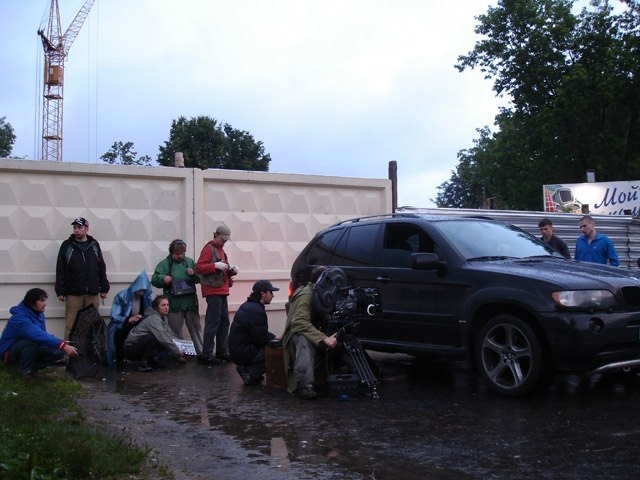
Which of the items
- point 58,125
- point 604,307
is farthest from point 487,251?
point 58,125

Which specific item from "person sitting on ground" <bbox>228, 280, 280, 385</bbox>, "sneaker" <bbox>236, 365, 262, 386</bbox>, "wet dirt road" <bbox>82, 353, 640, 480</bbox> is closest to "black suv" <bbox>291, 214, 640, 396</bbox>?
"wet dirt road" <bbox>82, 353, 640, 480</bbox>

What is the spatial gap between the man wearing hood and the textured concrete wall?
1.21 ft

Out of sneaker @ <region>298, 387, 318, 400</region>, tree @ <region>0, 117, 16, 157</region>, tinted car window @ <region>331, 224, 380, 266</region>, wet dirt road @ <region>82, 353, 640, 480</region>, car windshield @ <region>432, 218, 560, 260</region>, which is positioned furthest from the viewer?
tree @ <region>0, 117, 16, 157</region>

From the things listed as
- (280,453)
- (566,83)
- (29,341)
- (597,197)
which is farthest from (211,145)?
(280,453)

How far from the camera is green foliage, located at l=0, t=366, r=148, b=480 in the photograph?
4.48m

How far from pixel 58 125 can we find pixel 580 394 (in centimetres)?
10505

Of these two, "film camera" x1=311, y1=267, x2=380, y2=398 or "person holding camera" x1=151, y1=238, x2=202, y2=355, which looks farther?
"person holding camera" x1=151, y1=238, x2=202, y2=355

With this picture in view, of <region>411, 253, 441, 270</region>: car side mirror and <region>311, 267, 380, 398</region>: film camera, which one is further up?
<region>411, 253, 441, 270</region>: car side mirror

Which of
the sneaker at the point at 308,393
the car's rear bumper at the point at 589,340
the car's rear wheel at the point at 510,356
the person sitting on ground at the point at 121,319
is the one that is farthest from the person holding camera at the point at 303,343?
the person sitting on ground at the point at 121,319

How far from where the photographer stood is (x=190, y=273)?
1091 cm

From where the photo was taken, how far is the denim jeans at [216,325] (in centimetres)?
1070

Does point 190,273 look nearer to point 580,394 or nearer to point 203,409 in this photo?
point 203,409

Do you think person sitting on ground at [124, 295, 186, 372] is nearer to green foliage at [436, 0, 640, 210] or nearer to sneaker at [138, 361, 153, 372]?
sneaker at [138, 361, 153, 372]

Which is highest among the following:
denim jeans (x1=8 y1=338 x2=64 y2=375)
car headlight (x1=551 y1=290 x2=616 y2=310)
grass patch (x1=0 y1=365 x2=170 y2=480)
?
car headlight (x1=551 y1=290 x2=616 y2=310)
